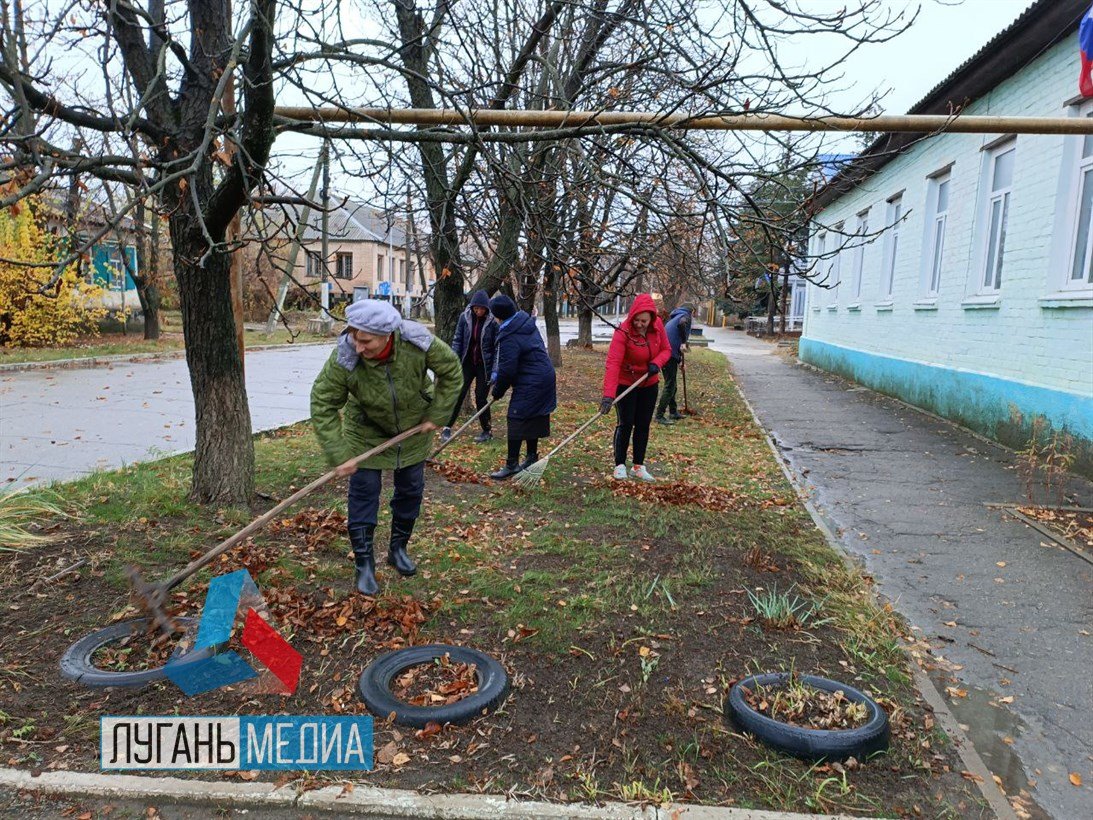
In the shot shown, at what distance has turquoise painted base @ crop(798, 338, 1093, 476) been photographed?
787 centimetres

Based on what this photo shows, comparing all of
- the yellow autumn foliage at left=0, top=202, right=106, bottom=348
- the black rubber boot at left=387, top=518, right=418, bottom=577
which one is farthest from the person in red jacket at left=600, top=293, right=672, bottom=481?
the yellow autumn foliage at left=0, top=202, right=106, bottom=348

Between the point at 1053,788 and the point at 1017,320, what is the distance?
7.97m

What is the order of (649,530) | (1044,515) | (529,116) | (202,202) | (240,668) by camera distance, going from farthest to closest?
1. (1044,515)
2. (649,530)
3. (202,202)
4. (529,116)
5. (240,668)

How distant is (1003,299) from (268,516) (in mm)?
9734

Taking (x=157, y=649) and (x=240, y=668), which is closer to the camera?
(x=240, y=668)

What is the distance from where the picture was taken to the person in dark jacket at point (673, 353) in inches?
428

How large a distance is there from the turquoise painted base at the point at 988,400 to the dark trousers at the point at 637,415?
447cm

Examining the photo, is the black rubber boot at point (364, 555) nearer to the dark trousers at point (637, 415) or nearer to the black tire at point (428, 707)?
the black tire at point (428, 707)

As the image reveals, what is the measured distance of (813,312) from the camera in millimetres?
24766

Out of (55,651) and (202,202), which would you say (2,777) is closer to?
(55,651)

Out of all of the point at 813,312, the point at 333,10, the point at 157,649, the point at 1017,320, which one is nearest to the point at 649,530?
the point at 157,649

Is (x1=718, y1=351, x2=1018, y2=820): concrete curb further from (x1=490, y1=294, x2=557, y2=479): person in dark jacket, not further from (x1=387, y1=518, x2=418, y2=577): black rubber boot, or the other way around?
(x1=490, y1=294, x2=557, y2=479): person in dark jacket

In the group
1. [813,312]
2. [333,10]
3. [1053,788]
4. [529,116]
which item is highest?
[333,10]

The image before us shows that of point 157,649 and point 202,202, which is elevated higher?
point 202,202
